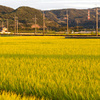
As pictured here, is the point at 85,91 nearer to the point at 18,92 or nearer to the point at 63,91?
the point at 63,91

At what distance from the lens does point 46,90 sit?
3195 millimetres

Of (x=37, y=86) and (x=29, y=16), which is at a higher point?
(x=29, y=16)

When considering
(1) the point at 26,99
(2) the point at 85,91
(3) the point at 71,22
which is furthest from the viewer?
(3) the point at 71,22

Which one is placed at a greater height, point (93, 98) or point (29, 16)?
point (29, 16)

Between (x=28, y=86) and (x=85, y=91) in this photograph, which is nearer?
(x=85, y=91)

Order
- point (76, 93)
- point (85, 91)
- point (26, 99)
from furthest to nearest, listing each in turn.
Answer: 1. point (85, 91)
2. point (76, 93)
3. point (26, 99)

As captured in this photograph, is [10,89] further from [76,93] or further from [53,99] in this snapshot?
[76,93]

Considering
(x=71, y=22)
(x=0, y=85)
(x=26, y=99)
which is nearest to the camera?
(x=26, y=99)

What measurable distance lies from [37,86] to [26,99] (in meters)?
0.64

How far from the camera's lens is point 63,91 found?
3137 millimetres

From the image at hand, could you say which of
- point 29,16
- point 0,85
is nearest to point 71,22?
point 29,16

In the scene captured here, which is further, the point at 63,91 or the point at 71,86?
the point at 71,86

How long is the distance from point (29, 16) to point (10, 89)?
160664mm

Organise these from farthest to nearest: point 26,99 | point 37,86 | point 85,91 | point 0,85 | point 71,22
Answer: point 71,22 → point 0,85 → point 37,86 → point 85,91 → point 26,99
